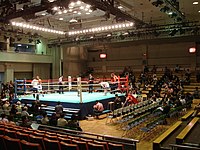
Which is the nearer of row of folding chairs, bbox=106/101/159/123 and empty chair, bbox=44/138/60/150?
empty chair, bbox=44/138/60/150

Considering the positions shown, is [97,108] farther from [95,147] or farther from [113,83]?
[95,147]

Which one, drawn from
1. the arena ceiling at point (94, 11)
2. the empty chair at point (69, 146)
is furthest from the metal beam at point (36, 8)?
the empty chair at point (69, 146)

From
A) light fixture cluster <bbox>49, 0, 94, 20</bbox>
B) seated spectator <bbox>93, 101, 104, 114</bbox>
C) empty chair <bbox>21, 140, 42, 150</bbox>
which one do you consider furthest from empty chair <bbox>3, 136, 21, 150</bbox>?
light fixture cluster <bbox>49, 0, 94, 20</bbox>

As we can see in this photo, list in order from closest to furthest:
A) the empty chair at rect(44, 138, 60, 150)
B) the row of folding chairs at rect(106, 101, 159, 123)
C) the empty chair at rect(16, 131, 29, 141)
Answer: the empty chair at rect(44, 138, 60, 150) → the empty chair at rect(16, 131, 29, 141) → the row of folding chairs at rect(106, 101, 159, 123)

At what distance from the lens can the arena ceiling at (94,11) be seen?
33.3 feet

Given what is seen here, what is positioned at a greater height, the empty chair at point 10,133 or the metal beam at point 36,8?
the metal beam at point 36,8

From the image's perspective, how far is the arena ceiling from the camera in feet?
33.3

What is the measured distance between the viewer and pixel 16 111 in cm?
1002

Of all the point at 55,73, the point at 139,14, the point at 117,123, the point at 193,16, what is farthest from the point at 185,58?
the point at 117,123

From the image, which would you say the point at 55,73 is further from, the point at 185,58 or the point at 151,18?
the point at 185,58

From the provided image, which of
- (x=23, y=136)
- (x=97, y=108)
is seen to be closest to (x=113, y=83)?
(x=97, y=108)

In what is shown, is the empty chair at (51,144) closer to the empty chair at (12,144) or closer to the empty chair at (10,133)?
the empty chair at (12,144)

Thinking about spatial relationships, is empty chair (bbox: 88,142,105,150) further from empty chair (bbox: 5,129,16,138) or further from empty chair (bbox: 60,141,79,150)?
empty chair (bbox: 5,129,16,138)

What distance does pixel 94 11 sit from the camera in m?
14.0
